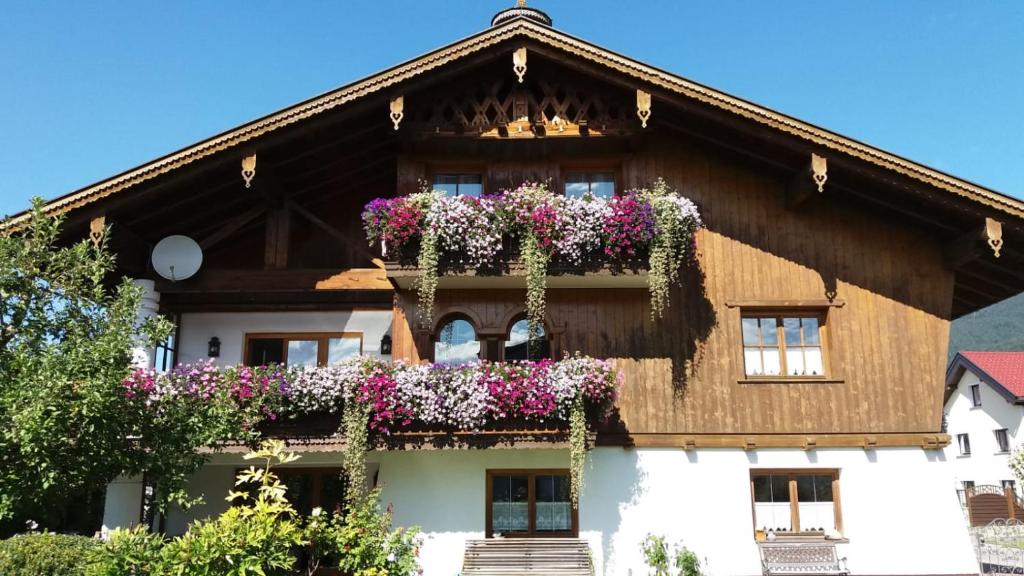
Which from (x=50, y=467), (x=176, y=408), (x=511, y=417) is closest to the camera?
(x=50, y=467)

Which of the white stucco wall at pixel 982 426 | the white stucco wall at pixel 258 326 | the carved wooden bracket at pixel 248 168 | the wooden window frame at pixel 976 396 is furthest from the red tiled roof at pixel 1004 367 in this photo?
the carved wooden bracket at pixel 248 168

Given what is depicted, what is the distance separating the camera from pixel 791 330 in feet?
45.0

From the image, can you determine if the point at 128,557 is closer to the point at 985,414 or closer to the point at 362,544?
the point at 362,544

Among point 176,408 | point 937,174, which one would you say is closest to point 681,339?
point 937,174

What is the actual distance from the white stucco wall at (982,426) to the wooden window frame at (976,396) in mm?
112

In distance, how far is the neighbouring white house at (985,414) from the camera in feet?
122

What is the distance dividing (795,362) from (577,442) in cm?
428

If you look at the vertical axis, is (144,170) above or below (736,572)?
above

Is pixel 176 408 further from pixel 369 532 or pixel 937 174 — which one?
pixel 937 174

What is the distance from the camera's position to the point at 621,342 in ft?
44.3

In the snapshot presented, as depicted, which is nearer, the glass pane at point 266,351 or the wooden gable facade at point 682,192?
the wooden gable facade at point 682,192

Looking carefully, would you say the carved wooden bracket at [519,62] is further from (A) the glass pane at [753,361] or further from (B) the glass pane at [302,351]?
(B) the glass pane at [302,351]

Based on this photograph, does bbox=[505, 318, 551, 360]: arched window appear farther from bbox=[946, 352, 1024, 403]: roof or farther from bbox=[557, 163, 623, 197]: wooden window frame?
bbox=[946, 352, 1024, 403]: roof

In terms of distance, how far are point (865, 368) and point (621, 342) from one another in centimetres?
406
